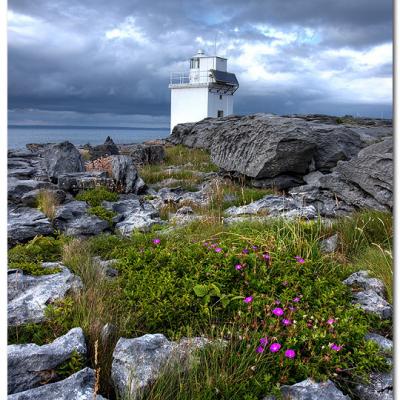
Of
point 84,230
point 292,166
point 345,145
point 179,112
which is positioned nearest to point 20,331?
point 84,230

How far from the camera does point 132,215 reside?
9.48 metres

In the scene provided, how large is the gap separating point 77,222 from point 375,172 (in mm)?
5890

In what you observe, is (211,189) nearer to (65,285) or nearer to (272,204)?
(272,204)

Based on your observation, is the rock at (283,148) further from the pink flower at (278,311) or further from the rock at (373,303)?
the pink flower at (278,311)

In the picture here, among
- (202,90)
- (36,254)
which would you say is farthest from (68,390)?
(202,90)

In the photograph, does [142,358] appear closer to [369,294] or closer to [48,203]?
[369,294]

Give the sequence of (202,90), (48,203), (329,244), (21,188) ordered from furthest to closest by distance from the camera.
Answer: (202,90), (21,188), (48,203), (329,244)

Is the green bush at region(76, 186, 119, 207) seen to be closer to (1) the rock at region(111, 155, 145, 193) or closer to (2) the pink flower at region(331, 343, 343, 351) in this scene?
(1) the rock at region(111, 155, 145, 193)

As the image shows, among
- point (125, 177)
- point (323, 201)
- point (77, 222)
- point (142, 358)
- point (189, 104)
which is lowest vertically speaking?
point (142, 358)

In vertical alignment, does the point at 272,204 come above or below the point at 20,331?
above

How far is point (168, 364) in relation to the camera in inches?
140

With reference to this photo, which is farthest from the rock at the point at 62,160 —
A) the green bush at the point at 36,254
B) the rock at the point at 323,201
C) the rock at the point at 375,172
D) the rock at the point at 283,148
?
the rock at the point at 375,172

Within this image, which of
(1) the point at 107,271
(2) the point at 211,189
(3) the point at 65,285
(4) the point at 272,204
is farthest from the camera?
(2) the point at 211,189

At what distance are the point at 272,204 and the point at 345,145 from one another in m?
5.97
